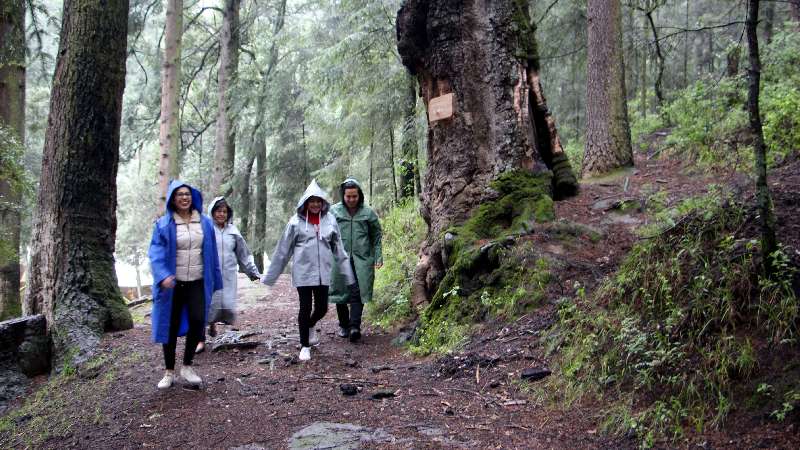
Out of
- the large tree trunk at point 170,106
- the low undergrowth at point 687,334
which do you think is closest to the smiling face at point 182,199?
the low undergrowth at point 687,334

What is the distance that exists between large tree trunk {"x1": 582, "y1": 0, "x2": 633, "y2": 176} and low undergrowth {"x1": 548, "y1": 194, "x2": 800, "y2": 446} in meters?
5.80

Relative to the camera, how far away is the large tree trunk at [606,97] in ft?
33.9

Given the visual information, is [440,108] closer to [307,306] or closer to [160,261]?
[307,306]

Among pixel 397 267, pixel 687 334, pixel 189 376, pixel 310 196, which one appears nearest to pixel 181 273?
pixel 189 376

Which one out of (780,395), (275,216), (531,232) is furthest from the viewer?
(275,216)

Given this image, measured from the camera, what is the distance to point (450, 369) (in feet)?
16.3

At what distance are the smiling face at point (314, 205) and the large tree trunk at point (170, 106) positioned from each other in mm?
5337

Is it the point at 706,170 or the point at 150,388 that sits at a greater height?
the point at 706,170

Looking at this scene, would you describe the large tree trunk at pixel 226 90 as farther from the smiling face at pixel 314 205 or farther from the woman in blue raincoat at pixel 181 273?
the woman in blue raincoat at pixel 181 273

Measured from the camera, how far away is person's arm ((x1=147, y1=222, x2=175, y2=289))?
4.94 meters

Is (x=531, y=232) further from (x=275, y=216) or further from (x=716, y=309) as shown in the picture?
(x=275, y=216)

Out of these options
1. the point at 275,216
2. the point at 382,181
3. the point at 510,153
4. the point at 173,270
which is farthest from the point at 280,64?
the point at 173,270

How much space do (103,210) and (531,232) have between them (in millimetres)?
5508

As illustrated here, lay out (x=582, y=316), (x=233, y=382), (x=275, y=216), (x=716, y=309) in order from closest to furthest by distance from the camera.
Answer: (x=716, y=309) → (x=582, y=316) → (x=233, y=382) → (x=275, y=216)
